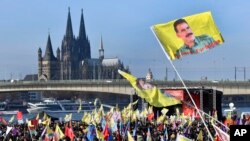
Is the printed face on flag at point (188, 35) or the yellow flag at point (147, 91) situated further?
the yellow flag at point (147, 91)

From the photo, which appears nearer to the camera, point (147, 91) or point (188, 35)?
point (188, 35)

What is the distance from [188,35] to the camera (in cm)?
1527

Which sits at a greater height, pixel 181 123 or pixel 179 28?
pixel 179 28

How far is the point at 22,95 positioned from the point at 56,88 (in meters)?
40.4

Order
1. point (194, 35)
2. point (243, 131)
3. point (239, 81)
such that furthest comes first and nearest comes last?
point (239, 81) < point (194, 35) < point (243, 131)

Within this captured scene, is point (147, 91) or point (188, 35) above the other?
point (188, 35)

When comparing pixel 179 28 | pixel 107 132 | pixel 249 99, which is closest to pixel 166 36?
pixel 179 28

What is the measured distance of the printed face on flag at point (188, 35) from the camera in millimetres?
15008

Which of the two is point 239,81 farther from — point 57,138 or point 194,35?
point 194,35

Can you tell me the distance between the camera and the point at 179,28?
15406 millimetres

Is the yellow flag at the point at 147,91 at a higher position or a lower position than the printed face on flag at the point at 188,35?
lower

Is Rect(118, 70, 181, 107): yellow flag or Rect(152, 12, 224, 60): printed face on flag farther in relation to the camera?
Rect(118, 70, 181, 107): yellow flag

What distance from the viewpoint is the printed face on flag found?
591 inches

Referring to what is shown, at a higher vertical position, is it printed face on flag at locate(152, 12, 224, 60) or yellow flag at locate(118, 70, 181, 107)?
printed face on flag at locate(152, 12, 224, 60)
